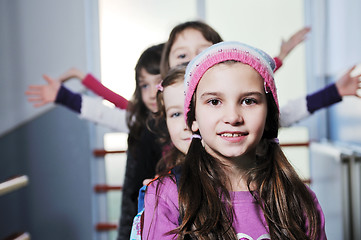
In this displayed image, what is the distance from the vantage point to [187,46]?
1.15 meters

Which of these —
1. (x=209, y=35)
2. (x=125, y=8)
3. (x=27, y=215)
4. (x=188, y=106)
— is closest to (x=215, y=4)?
(x=125, y=8)

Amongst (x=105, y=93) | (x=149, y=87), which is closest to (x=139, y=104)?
(x=149, y=87)

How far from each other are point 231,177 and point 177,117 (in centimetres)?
24

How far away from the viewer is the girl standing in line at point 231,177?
2.31ft

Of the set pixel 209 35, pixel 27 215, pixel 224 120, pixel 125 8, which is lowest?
pixel 27 215

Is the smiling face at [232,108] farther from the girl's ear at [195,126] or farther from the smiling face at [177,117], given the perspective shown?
the smiling face at [177,117]

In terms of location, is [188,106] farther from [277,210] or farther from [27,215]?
[27,215]

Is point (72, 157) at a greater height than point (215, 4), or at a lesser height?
lesser

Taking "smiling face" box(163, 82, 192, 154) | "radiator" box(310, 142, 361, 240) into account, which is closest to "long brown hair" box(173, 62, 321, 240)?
"smiling face" box(163, 82, 192, 154)

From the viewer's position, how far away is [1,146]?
2160 millimetres

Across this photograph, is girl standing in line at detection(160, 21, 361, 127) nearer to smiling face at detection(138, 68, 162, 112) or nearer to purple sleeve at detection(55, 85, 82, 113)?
smiling face at detection(138, 68, 162, 112)

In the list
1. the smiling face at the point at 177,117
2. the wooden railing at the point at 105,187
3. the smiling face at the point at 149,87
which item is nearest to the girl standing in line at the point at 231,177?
the smiling face at the point at 177,117

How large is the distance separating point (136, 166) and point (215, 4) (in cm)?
157

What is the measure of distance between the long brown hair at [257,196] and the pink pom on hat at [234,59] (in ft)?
0.14
